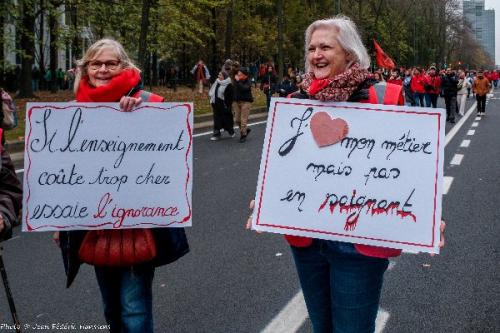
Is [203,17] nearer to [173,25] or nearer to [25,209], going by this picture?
[173,25]

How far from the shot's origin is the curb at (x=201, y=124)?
11922 mm

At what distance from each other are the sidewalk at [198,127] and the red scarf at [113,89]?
26.9 feet

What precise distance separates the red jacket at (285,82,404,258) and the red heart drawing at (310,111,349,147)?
0.46 feet

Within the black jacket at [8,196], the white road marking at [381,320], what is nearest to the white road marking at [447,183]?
the white road marking at [381,320]

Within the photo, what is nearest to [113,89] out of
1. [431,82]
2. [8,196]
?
[8,196]

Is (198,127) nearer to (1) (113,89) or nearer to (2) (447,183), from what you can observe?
(2) (447,183)

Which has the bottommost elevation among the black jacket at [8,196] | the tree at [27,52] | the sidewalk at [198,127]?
the sidewalk at [198,127]

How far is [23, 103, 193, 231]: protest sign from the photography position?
9.61ft

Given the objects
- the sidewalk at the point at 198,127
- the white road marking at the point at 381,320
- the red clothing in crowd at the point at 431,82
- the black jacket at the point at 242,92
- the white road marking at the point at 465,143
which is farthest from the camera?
the red clothing in crowd at the point at 431,82

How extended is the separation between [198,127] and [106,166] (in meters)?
15.1

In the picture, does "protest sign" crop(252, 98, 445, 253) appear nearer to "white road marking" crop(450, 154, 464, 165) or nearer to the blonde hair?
the blonde hair

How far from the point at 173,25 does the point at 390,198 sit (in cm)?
2417

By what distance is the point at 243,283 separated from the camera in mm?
4668

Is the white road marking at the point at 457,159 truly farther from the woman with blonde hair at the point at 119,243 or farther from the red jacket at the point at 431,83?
the red jacket at the point at 431,83
